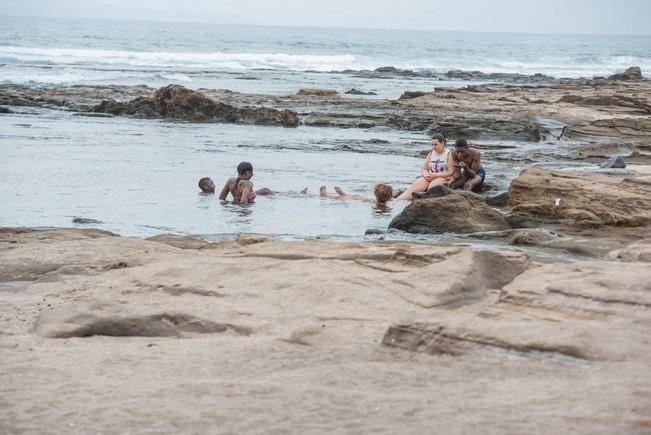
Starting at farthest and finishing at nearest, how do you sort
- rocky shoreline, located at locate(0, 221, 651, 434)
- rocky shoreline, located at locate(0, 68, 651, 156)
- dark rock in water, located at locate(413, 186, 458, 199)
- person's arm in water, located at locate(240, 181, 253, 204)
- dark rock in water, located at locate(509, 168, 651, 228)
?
rocky shoreline, located at locate(0, 68, 651, 156) → person's arm in water, located at locate(240, 181, 253, 204) → dark rock in water, located at locate(413, 186, 458, 199) → dark rock in water, located at locate(509, 168, 651, 228) → rocky shoreline, located at locate(0, 221, 651, 434)

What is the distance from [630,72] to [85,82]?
1194 inches

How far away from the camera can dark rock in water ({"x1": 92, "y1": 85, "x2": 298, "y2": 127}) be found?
2795 cm

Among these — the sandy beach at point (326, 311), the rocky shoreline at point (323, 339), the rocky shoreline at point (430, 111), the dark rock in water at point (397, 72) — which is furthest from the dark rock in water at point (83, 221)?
the dark rock in water at point (397, 72)

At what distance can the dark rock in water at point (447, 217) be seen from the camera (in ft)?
38.3

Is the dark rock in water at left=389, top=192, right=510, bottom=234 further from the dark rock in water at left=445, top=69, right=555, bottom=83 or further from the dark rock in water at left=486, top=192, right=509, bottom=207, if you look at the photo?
the dark rock in water at left=445, top=69, right=555, bottom=83

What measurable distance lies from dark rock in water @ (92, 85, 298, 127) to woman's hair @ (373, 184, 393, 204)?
13.4 m

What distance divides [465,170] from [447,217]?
3918 mm

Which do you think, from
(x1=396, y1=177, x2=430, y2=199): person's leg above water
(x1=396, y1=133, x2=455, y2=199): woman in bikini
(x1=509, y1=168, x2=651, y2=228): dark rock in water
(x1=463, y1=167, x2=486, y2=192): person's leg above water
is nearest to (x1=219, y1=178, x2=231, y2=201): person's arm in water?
(x1=396, y1=177, x2=430, y2=199): person's leg above water

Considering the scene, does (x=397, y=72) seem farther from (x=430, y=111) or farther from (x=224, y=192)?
(x=224, y=192)

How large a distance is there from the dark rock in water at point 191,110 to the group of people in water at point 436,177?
1229 cm

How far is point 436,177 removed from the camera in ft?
50.4

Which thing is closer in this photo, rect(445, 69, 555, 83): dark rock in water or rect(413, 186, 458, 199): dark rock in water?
rect(413, 186, 458, 199): dark rock in water

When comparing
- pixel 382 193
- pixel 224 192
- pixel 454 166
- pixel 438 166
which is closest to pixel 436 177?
pixel 438 166

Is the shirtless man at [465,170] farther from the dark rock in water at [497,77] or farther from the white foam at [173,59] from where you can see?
the white foam at [173,59]
